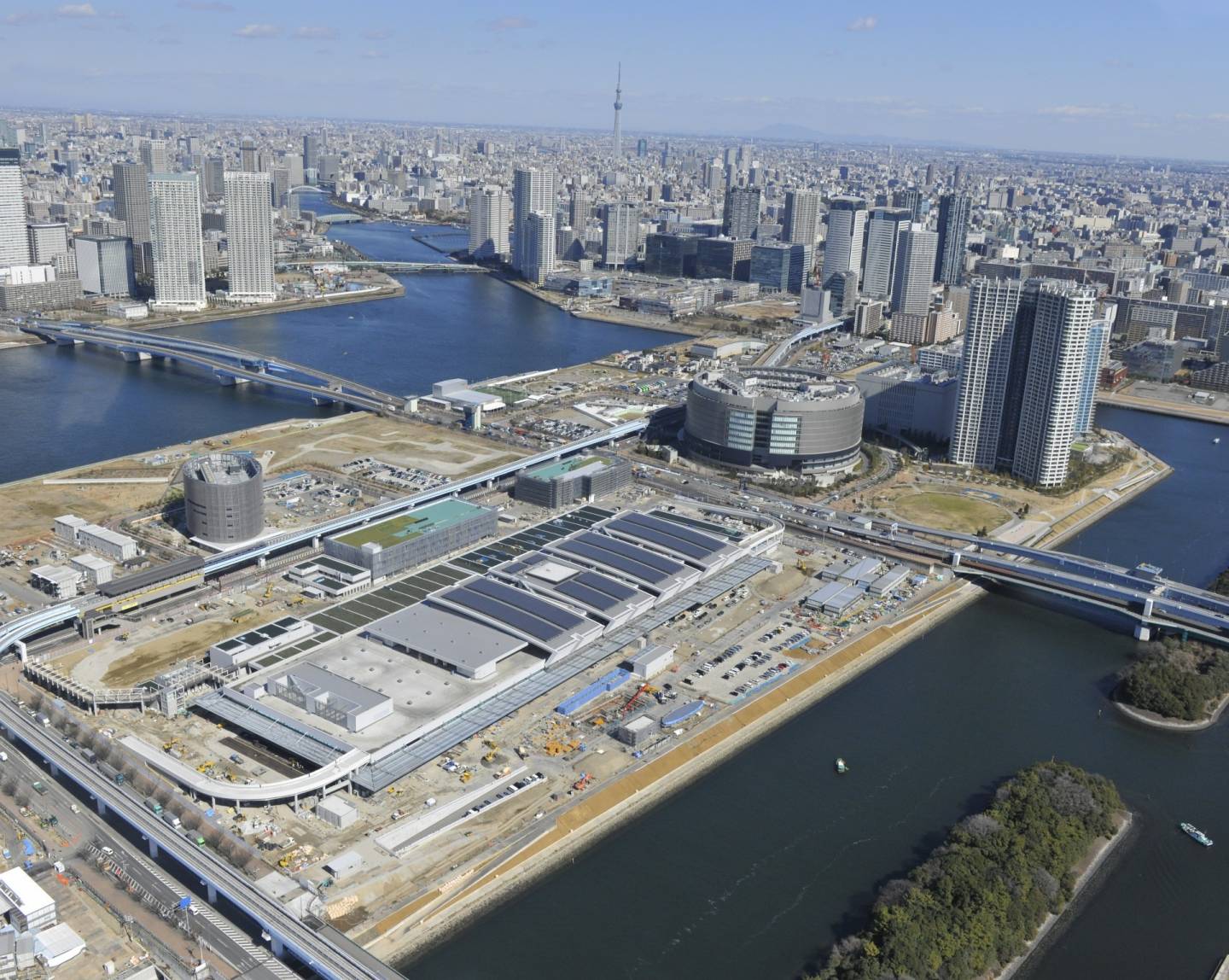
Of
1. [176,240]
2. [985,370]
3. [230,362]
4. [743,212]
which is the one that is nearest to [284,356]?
[230,362]

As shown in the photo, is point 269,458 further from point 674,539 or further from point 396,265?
point 396,265

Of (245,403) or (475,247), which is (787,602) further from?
(475,247)

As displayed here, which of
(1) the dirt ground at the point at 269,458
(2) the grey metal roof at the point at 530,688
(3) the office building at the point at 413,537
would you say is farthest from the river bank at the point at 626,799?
(1) the dirt ground at the point at 269,458

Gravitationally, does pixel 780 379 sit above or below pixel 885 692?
above

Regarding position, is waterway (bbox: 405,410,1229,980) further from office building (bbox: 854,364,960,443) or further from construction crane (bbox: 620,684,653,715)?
office building (bbox: 854,364,960,443)

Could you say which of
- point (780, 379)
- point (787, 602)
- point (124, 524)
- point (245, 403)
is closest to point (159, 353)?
point (245, 403)

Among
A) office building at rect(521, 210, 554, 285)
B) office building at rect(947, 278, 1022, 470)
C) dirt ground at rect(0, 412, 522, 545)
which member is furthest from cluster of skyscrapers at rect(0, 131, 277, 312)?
office building at rect(947, 278, 1022, 470)

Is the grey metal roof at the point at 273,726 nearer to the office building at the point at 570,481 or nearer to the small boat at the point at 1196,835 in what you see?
the office building at the point at 570,481
